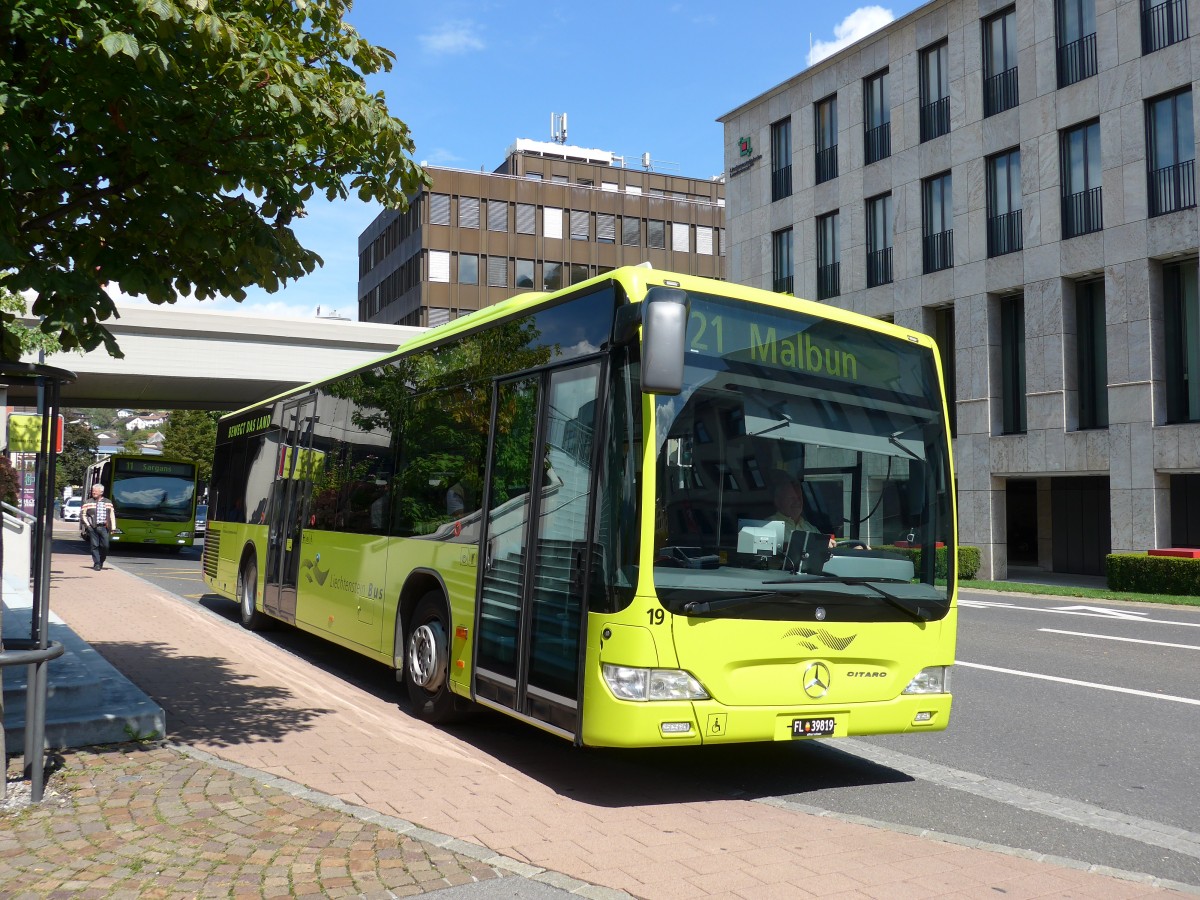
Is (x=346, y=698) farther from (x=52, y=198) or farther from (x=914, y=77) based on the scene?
(x=914, y=77)

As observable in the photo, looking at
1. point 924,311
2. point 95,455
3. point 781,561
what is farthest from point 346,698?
point 95,455

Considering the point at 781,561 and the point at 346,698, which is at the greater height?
the point at 781,561

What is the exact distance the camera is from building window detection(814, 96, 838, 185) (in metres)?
34.7

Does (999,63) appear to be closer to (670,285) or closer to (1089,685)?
(1089,685)

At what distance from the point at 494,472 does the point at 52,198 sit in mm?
3135

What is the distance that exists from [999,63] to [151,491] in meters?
26.6

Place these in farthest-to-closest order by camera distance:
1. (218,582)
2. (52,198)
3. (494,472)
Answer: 1. (218,582)
2. (494,472)
3. (52,198)

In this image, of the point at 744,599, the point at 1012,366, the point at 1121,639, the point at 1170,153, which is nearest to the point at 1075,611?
the point at 1121,639

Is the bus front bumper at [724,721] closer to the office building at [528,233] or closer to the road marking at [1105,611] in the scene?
the road marking at [1105,611]

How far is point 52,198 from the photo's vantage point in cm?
675

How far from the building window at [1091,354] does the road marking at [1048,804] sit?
21.4 meters

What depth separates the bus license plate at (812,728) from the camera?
645cm

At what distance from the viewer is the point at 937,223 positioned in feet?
102

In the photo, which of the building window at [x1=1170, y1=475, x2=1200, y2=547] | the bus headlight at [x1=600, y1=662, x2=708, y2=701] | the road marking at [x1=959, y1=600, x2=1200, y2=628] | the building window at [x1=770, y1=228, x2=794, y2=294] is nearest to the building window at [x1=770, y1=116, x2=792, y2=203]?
the building window at [x1=770, y1=228, x2=794, y2=294]
